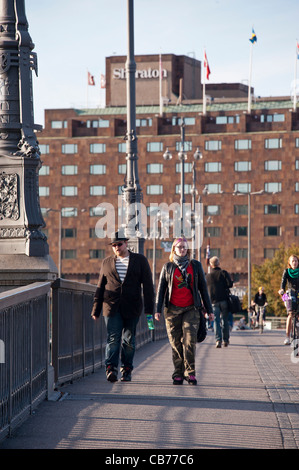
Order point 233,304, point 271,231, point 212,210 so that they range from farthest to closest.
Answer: point 212,210 < point 271,231 < point 233,304

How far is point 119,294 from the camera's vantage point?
1159cm

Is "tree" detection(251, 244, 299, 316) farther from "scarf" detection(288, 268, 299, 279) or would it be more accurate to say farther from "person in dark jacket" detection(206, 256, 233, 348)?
"scarf" detection(288, 268, 299, 279)

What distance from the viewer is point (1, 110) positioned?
11.1 m

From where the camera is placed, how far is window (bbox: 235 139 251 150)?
106 meters

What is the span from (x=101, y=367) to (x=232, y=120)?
311 feet

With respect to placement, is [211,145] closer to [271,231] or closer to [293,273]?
[271,231]

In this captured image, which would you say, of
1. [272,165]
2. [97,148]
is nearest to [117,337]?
[272,165]

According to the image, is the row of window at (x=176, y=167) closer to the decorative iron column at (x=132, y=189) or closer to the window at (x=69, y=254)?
the window at (x=69, y=254)

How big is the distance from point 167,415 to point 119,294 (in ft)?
10.5

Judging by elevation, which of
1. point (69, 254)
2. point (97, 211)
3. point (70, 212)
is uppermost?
point (97, 211)

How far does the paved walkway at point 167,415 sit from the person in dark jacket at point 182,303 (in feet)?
1.00
